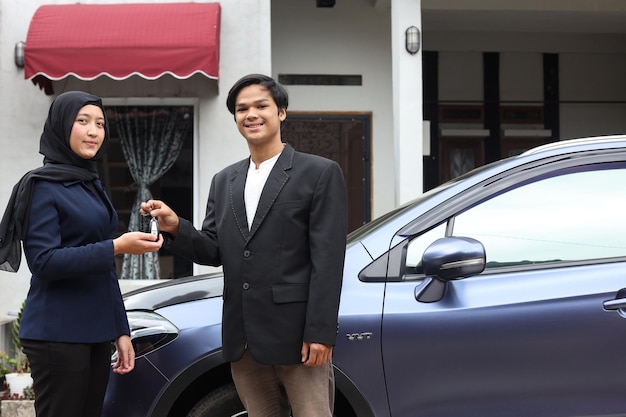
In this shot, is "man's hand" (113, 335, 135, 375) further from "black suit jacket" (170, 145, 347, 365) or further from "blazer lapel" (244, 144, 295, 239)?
"blazer lapel" (244, 144, 295, 239)

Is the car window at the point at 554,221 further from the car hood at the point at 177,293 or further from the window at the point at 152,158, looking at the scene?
the window at the point at 152,158

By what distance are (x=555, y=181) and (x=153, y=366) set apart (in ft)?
6.43

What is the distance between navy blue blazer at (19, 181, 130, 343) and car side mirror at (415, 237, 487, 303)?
1.27 m

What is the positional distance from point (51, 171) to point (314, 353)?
3.69ft

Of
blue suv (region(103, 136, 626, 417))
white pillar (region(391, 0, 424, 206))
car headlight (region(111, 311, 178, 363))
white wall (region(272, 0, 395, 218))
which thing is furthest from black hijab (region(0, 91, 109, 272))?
white wall (region(272, 0, 395, 218))

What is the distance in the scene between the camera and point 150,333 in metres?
3.40

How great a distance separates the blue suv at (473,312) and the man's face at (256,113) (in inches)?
33.2

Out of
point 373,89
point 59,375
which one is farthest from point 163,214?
point 373,89

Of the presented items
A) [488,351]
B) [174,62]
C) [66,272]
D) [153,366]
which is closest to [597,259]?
[488,351]

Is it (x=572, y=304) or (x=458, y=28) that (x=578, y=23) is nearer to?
(x=458, y=28)

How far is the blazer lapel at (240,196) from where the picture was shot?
9.29 ft

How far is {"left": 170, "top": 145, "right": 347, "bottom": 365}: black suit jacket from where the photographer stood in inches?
105

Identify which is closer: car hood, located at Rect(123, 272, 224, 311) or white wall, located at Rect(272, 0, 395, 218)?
car hood, located at Rect(123, 272, 224, 311)

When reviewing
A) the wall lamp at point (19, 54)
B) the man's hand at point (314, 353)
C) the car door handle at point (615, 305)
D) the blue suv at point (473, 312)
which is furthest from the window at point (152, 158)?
the man's hand at point (314, 353)
